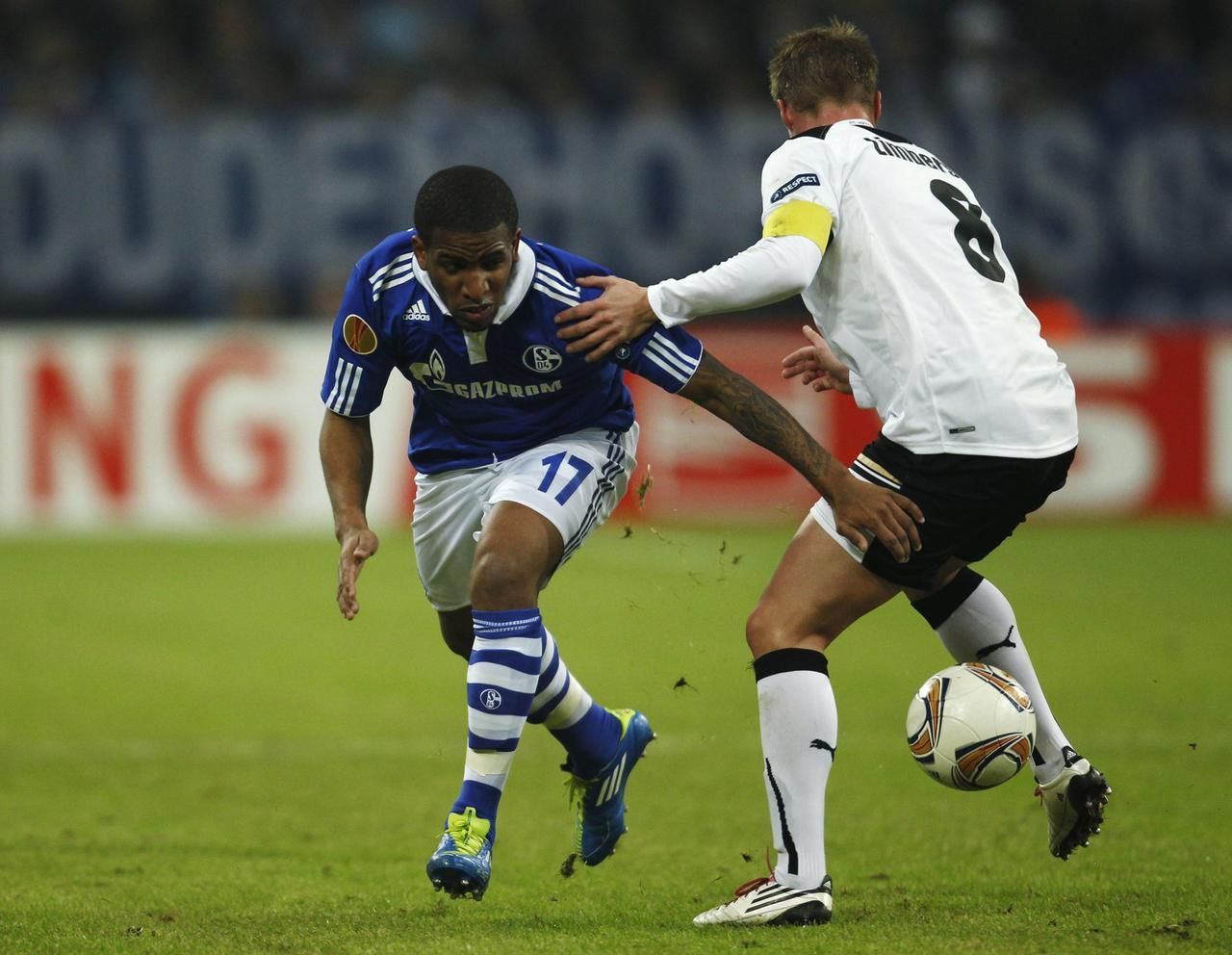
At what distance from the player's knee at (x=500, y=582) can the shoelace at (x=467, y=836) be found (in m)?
0.53

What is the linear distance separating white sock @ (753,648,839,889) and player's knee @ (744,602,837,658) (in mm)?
21

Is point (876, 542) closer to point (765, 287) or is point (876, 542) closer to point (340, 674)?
point (765, 287)

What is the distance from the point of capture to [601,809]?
5.39 m

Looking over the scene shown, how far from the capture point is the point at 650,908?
15.2ft

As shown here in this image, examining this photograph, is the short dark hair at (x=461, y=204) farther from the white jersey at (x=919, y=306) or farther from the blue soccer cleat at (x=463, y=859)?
the blue soccer cleat at (x=463, y=859)

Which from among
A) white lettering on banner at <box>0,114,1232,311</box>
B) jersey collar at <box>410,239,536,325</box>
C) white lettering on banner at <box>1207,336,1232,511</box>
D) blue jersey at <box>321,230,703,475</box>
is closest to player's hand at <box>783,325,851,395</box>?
blue jersey at <box>321,230,703,475</box>

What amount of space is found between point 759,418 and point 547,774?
2.85 metres

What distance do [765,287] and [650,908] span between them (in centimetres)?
160

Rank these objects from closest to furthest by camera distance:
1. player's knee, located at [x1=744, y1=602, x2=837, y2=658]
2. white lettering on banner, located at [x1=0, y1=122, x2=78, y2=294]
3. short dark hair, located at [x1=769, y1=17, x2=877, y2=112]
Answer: player's knee, located at [x1=744, y1=602, x2=837, y2=658]
short dark hair, located at [x1=769, y1=17, x2=877, y2=112]
white lettering on banner, located at [x1=0, y1=122, x2=78, y2=294]

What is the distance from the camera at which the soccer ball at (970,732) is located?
14.9 feet

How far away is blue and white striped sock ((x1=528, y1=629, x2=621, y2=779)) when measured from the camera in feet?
17.3

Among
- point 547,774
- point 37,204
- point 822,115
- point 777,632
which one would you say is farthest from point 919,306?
point 37,204

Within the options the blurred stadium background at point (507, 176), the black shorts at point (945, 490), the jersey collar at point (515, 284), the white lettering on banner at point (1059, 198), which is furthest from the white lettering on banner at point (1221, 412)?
the jersey collar at point (515, 284)

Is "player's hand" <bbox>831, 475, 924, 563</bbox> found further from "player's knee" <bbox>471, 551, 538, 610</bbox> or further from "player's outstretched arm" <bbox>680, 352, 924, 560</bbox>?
"player's knee" <bbox>471, 551, 538, 610</bbox>
